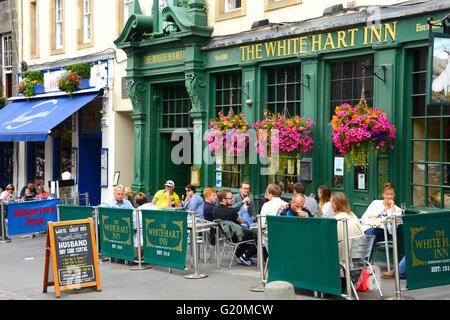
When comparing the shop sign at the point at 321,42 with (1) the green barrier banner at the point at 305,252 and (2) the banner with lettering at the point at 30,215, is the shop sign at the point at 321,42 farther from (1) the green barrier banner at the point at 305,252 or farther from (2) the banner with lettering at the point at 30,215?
(2) the banner with lettering at the point at 30,215

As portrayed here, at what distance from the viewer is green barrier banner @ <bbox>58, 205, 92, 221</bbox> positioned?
12438 mm

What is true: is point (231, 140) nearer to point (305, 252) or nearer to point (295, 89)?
point (295, 89)

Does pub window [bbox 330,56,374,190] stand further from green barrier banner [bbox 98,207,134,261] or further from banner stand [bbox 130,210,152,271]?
green barrier banner [bbox 98,207,134,261]

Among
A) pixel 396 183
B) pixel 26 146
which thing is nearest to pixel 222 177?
pixel 396 183

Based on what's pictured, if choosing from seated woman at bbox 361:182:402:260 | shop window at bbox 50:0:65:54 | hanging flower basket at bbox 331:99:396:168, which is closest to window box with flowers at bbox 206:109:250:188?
hanging flower basket at bbox 331:99:396:168

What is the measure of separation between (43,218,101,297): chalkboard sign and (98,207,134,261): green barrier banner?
1.63 meters

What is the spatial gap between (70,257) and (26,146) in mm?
15481

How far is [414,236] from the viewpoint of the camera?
8570 mm

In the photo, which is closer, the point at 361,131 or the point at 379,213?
the point at 379,213

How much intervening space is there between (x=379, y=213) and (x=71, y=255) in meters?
4.92

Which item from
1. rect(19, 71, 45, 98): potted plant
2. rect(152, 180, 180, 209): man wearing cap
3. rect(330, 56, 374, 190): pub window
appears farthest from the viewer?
rect(19, 71, 45, 98): potted plant

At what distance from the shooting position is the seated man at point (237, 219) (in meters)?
11.7

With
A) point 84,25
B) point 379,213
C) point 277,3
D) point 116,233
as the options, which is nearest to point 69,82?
point 84,25

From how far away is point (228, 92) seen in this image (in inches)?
639
